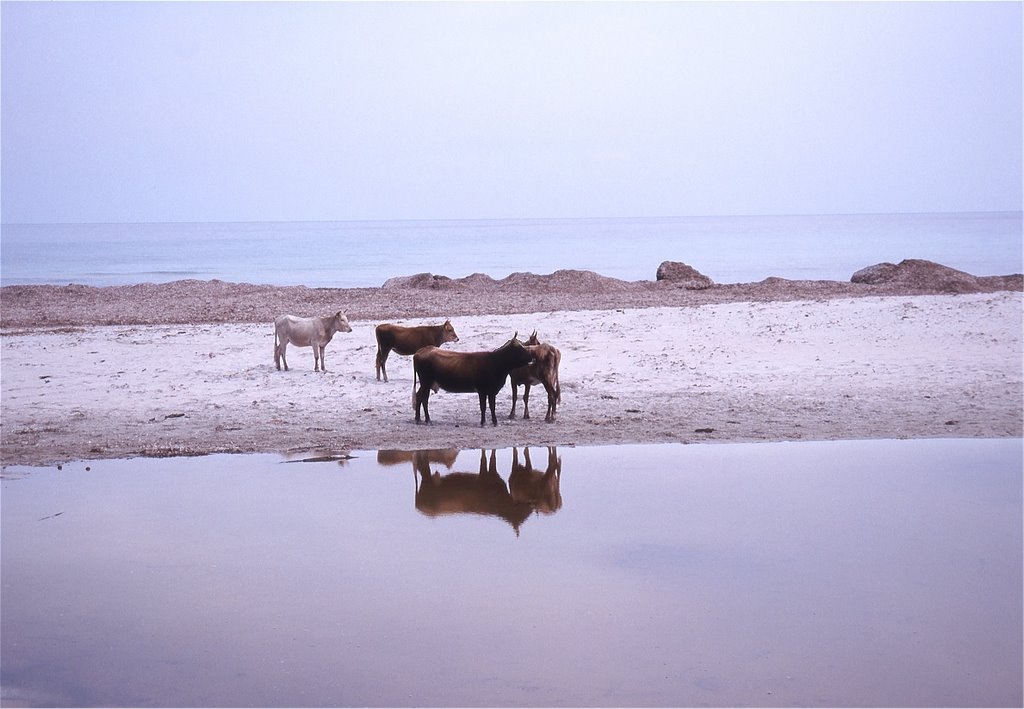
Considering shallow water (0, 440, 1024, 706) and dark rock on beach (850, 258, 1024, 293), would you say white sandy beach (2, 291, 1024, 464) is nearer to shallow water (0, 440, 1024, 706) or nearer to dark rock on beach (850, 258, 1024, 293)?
shallow water (0, 440, 1024, 706)

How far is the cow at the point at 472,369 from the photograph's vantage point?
1329 centimetres

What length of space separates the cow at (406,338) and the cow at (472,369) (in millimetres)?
2609

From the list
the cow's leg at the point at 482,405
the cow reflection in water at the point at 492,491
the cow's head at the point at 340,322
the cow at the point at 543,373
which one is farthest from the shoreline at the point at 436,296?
the cow reflection in water at the point at 492,491

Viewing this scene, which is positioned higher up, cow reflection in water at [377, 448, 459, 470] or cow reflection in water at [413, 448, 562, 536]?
cow reflection in water at [377, 448, 459, 470]

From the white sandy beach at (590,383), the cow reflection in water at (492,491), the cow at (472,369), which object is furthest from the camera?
the cow at (472,369)

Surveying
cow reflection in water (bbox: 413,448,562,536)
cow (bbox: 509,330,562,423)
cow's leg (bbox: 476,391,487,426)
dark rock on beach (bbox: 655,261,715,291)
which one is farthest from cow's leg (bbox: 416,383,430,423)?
dark rock on beach (bbox: 655,261,715,291)

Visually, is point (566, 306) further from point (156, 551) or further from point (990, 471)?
point (156, 551)

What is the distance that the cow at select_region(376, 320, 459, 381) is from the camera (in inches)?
643

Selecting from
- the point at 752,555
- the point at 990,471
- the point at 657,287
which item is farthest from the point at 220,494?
the point at 657,287

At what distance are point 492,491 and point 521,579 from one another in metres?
2.53

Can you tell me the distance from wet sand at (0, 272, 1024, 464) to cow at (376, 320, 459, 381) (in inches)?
17.0

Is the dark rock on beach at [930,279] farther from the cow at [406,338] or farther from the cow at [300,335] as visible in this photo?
the cow at [300,335]

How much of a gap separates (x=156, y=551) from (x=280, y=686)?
301 cm

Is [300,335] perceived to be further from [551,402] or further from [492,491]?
[492,491]
